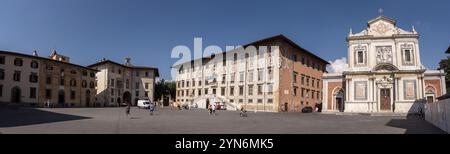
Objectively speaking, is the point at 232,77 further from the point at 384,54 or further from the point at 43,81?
the point at 43,81

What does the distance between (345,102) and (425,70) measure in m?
10.2

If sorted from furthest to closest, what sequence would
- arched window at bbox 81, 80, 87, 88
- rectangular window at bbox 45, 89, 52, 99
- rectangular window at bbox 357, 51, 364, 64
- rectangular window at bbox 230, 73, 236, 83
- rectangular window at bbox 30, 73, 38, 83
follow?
arched window at bbox 81, 80, 87, 88 < rectangular window at bbox 230, 73, 236, 83 < rectangular window at bbox 45, 89, 52, 99 < rectangular window at bbox 30, 73, 38, 83 < rectangular window at bbox 357, 51, 364, 64

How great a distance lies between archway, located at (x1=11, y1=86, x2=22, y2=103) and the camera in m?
48.1

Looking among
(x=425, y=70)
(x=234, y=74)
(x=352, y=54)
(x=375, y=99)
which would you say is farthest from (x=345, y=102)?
(x=234, y=74)

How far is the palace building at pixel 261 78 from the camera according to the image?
47.8 meters

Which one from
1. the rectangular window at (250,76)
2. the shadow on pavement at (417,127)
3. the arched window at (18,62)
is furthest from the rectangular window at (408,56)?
the arched window at (18,62)

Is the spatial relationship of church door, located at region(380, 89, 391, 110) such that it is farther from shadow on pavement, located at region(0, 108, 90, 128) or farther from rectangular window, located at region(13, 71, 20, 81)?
rectangular window, located at region(13, 71, 20, 81)

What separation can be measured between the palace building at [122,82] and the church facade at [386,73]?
46.4 metres

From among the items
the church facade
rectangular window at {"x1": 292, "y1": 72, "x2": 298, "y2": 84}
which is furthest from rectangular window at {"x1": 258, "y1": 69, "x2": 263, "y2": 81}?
the church facade

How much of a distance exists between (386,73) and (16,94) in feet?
172

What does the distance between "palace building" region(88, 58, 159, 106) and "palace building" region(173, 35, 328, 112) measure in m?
15.8

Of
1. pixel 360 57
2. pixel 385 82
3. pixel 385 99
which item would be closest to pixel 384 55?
pixel 360 57
